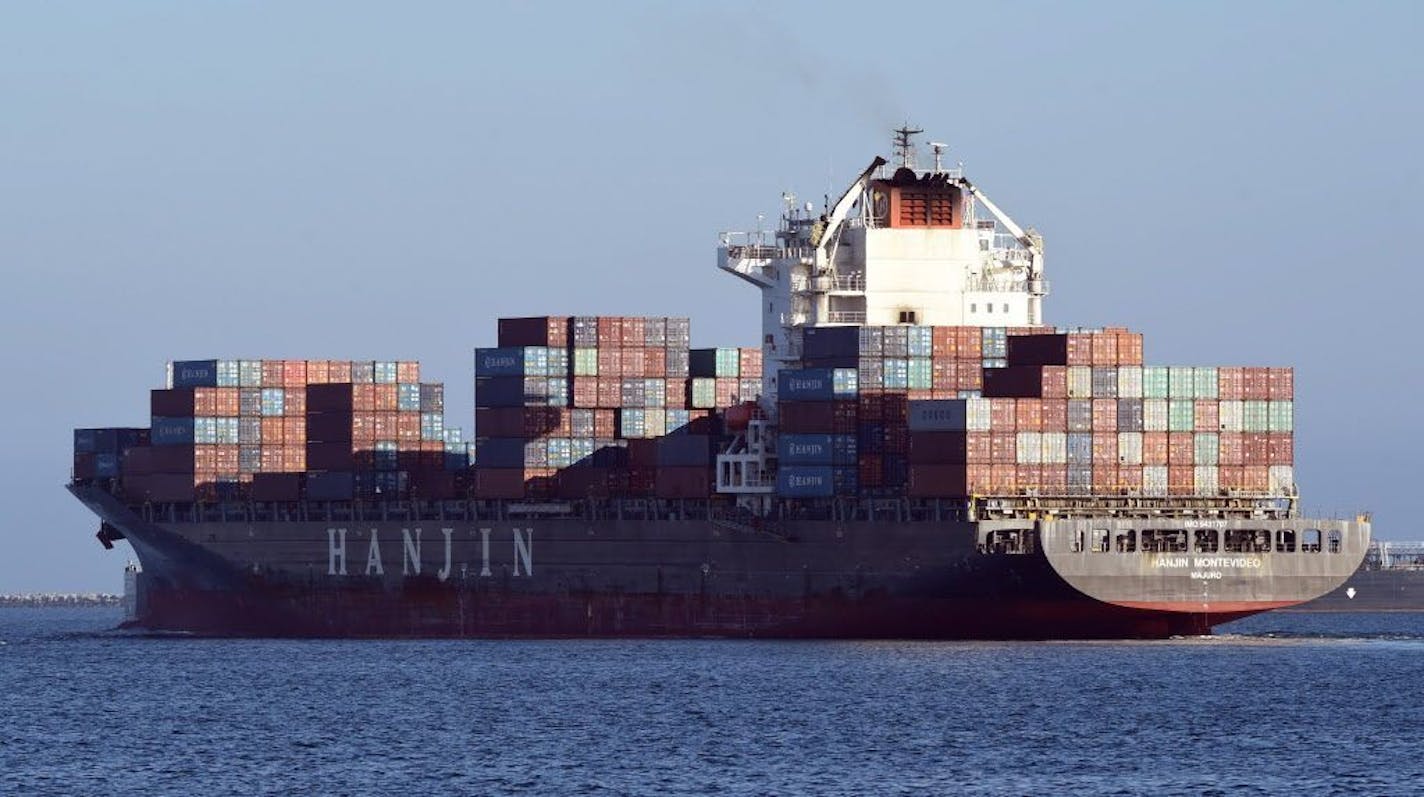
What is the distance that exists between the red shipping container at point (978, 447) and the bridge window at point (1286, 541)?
395 inches

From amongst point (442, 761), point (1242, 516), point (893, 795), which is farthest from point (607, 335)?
point (893, 795)

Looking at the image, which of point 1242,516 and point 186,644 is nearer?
point 1242,516

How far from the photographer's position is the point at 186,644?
107188 millimetres

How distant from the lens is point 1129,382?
89312mm

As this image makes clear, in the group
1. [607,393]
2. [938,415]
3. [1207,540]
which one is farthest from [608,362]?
[1207,540]

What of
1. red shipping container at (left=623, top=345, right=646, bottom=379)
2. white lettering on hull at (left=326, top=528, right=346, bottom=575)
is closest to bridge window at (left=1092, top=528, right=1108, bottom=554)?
red shipping container at (left=623, top=345, right=646, bottom=379)

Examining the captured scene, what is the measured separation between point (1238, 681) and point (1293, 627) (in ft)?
151

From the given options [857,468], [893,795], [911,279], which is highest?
[911,279]

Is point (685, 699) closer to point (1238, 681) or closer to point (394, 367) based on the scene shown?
point (1238, 681)

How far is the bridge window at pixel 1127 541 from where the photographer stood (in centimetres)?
8912

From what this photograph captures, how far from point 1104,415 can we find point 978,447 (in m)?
4.10

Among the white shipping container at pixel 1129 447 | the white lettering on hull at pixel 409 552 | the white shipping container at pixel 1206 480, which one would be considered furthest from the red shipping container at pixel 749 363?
the white shipping container at pixel 1206 480

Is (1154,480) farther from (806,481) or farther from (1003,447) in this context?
(806,481)

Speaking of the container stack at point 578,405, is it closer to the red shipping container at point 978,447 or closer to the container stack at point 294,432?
the container stack at point 294,432
